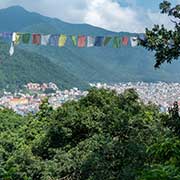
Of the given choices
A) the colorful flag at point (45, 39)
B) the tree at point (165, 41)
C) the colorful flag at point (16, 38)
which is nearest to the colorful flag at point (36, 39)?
the colorful flag at point (45, 39)

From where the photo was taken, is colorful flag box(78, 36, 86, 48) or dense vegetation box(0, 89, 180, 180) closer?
dense vegetation box(0, 89, 180, 180)

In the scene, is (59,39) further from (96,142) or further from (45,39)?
(96,142)

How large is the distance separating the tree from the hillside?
109 metres

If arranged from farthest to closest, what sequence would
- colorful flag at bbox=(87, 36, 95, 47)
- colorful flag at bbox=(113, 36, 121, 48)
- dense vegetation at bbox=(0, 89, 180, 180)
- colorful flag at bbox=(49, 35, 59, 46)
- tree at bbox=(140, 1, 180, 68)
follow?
colorful flag at bbox=(49, 35, 59, 46) → colorful flag at bbox=(87, 36, 95, 47) → colorful flag at bbox=(113, 36, 121, 48) → dense vegetation at bbox=(0, 89, 180, 180) → tree at bbox=(140, 1, 180, 68)

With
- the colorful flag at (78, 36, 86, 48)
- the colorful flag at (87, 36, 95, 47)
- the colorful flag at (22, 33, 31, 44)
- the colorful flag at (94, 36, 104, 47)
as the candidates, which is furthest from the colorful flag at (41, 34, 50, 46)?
the colorful flag at (94, 36, 104, 47)

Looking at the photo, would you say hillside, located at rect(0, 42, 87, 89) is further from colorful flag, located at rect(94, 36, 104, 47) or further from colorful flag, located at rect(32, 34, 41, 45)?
colorful flag, located at rect(94, 36, 104, 47)

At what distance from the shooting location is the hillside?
11547 centimetres

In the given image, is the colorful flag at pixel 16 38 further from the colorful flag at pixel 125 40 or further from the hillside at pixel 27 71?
the hillside at pixel 27 71

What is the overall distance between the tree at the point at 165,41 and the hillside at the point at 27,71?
A: 4297 inches

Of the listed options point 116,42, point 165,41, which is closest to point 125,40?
point 116,42

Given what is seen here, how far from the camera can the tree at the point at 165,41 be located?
536 centimetres

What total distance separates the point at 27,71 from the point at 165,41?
386ft

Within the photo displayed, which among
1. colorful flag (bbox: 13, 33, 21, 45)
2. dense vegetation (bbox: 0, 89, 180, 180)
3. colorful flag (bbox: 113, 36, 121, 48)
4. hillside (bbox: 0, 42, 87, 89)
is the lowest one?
hillside (bbox: 0, 42, 87, 89)

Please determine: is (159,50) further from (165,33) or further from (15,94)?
(15,94)
